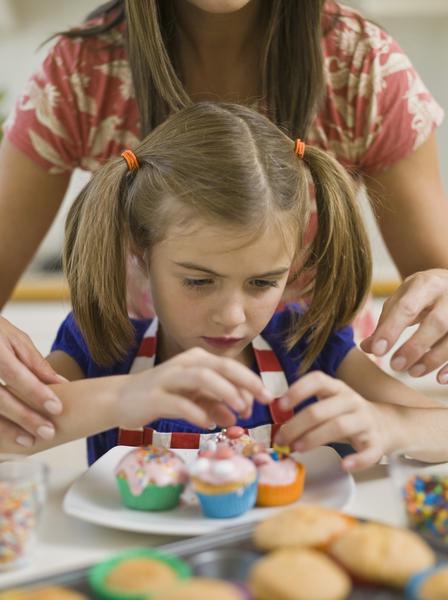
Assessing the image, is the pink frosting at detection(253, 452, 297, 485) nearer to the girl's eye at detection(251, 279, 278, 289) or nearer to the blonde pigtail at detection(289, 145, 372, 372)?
the girl's eye at detection(251, 279, 278, 289)

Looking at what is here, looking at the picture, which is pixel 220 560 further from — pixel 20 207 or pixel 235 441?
pixel 20 207

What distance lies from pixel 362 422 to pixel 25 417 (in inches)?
16.4

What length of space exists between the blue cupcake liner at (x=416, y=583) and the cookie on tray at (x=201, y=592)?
0.13 metres

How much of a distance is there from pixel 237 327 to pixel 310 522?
45 cm

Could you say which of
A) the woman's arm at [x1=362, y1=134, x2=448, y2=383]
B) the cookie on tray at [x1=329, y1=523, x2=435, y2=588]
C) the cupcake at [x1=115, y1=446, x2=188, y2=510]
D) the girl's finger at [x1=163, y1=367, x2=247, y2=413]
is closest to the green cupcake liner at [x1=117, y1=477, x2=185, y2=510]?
the cupcake at [x1=115, y1=446, x2=188, y2=510]

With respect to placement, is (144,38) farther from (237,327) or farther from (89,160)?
(237,327)

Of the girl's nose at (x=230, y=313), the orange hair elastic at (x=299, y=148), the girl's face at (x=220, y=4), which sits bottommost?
the girl's nose at (x=230, y=313)

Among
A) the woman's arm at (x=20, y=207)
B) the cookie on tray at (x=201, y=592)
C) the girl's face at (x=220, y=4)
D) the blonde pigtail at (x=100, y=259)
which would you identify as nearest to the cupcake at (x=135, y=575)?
the cookie on tray at (x=201, y=592)

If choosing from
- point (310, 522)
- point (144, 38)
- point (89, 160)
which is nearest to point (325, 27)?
point (144, 38)

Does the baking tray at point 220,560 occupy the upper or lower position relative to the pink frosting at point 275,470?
upper

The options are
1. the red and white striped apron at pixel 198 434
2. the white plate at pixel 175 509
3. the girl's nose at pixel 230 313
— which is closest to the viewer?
the white plate at pixel 175 509

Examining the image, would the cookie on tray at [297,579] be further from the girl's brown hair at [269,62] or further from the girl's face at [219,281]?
the girl's brown hair at [269,62]

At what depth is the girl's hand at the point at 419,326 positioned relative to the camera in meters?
1.21

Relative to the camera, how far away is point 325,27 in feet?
5.24
